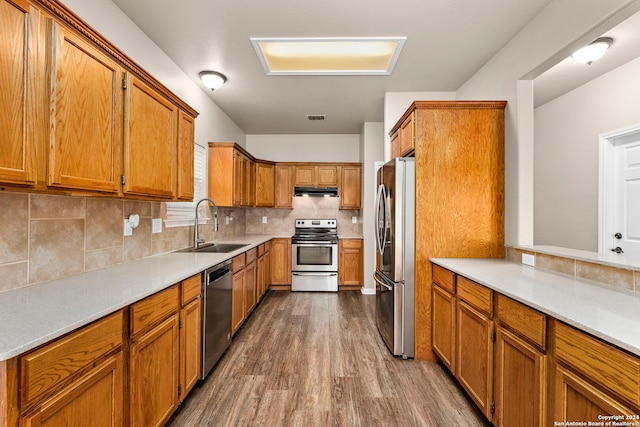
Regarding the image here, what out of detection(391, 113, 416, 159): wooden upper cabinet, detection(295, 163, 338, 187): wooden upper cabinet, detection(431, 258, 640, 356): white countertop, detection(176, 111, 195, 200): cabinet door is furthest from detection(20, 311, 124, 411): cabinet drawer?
detection(295, 163, 338, 187): wooden upper cabinet

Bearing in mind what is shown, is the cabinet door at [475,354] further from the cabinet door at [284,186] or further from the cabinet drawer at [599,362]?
the cabinet door at [284,186]

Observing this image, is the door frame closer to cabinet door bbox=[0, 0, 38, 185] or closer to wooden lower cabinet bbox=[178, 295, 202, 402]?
wooden lower cabinet bbox=[178, 295, 202, 402]

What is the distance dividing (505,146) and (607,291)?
1.40 m

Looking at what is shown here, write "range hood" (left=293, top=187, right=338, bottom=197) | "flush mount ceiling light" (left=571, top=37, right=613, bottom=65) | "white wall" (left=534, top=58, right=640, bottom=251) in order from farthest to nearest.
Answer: "range hood" (left=293, top=187, right=338, bottom=197) < "white wall" (left=534, top=58, right=640, bottom=251) < "flush mount ceiling light" (left=571, top=37, right=613, bottom=65)

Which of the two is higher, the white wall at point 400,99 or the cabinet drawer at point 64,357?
the white wall at point 400,99

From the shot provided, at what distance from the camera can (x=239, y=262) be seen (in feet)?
10.0

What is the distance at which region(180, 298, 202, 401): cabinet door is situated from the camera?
1.86 m

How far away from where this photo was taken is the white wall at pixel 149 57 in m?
1.94

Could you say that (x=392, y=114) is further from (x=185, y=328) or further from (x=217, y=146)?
(x=185, y=328)

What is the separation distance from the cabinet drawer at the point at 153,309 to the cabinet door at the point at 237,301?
1107mm

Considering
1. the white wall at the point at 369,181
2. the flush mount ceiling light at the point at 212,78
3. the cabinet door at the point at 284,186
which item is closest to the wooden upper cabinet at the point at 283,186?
the cabinet door at the point at 284,186

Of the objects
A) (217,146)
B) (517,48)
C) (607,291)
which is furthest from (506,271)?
(217,146)

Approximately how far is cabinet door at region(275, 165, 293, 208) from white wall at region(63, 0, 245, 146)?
1254 mm

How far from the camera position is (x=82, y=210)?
1799 mm
